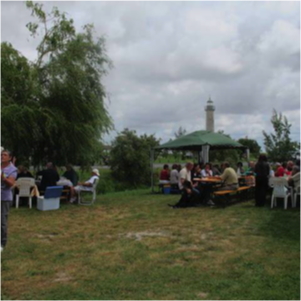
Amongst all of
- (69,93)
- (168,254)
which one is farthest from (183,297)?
(69,93)

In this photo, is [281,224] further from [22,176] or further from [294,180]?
[22,176]

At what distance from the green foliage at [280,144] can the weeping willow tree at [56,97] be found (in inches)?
360

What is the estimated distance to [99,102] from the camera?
11.9 metres

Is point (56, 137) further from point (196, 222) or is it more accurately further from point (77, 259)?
point (77, 259)

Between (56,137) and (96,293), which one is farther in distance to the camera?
(56,137)

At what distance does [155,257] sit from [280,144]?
1461cm

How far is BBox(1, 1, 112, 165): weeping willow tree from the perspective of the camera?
425 inches

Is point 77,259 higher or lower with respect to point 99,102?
lower

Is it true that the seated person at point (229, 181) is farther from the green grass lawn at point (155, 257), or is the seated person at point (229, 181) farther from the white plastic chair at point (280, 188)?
the green grass lawn at point (155, 257)

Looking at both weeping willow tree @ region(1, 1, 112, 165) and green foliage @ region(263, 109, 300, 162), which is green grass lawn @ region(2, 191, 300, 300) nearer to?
weeping willow tree @ region(1, 1, 112, 165)

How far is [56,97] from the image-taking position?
11.4 meters

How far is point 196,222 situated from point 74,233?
Answer: 2.24m

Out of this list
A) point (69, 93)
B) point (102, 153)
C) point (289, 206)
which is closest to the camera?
point (289, 206)

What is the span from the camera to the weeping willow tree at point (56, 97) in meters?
10.8
